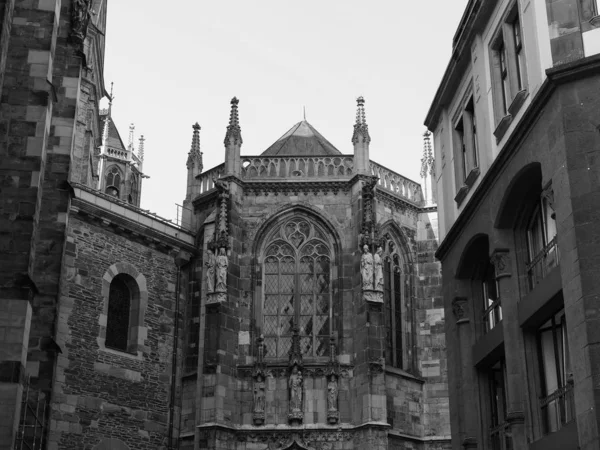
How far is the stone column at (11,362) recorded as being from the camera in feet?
46.0

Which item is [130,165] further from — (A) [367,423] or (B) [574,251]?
(B) [574,251]

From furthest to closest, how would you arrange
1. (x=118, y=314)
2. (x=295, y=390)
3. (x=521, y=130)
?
(x=118, y=314), (x=295, y=390), (x=521, y=130)

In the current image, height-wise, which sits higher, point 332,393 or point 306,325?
point 306,325

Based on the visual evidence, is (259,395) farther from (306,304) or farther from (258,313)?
(306,304)

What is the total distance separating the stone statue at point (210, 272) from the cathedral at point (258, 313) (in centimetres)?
7

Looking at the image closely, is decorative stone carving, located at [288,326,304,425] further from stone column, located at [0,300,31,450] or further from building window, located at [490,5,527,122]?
stone column, located at [0,300,31,450]

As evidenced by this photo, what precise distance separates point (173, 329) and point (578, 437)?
19100mm

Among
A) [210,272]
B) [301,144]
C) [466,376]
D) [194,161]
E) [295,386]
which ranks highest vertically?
[301,144]

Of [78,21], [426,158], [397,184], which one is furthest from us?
[426,158]

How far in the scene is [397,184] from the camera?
33.7 metres

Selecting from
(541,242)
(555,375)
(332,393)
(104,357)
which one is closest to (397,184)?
(332,393)

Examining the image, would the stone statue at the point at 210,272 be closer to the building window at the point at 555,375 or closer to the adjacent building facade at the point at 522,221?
the adjacent building facade at the point at 522,221

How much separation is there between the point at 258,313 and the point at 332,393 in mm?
3486

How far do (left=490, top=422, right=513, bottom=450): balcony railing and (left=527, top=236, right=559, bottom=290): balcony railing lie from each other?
2.68 metres
